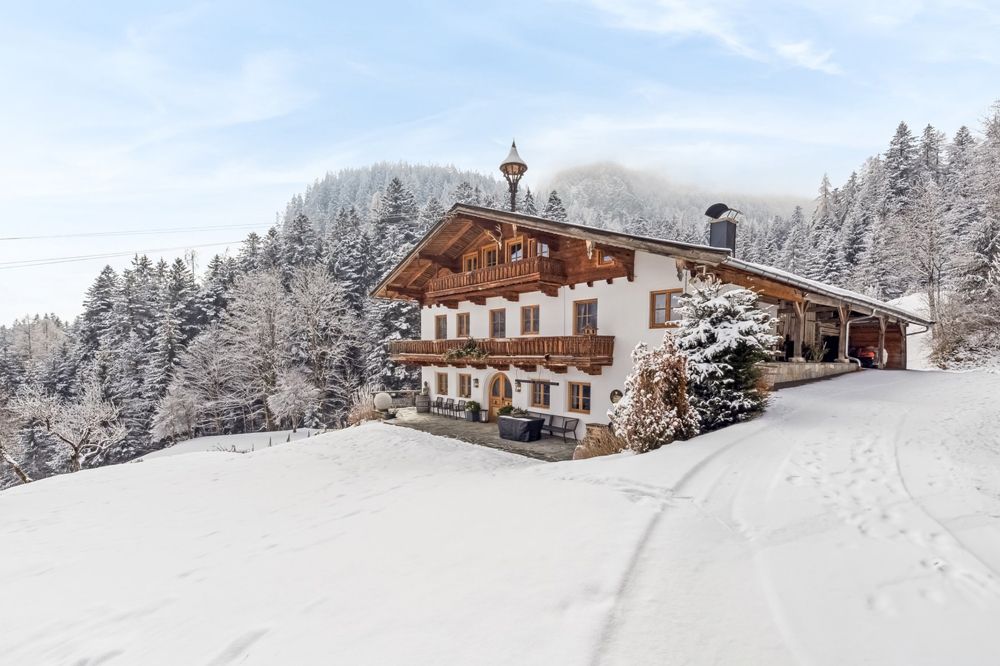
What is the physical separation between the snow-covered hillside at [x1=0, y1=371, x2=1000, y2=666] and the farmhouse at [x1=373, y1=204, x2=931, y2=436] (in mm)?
5429

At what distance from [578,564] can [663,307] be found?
1174 centimetres

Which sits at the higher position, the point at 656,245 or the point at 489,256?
the point at 489,256

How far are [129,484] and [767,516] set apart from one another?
1587cm

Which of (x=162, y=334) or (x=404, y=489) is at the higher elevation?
(x=162, y=334)

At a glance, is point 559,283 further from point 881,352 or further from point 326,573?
point 881,352

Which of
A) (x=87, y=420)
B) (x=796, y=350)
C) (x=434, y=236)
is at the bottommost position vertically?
(x=87, y=420)

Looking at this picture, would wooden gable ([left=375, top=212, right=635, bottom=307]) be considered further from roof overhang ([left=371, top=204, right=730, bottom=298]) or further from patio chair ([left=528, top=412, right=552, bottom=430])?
patio chair ([left=528, top=412, right=552, bottom=430])

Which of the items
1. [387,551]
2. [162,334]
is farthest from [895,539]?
[162,334]

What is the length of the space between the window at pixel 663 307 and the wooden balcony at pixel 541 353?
1.56 meters

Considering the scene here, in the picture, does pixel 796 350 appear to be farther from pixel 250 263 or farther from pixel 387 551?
pixel 250 263

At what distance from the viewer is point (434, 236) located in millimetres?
21062

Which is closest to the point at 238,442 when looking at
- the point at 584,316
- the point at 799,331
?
the point at 584,316

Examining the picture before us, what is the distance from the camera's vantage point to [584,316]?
57.0 feet

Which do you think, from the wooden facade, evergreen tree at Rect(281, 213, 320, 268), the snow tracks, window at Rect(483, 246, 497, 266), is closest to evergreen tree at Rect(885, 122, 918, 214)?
the wooden facade
